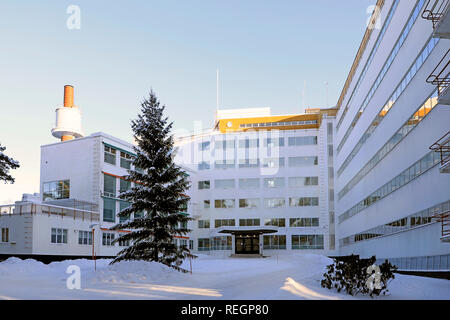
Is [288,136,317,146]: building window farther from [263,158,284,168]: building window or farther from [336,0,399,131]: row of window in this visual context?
[336,0,399,131]: row of window

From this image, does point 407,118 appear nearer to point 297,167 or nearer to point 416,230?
point 416,230

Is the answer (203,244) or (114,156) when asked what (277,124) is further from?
(114,156)

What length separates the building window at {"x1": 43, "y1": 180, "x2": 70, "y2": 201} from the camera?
46.5m

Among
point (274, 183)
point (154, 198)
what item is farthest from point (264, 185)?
point (154, 198)

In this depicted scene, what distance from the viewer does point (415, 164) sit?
26.3 m

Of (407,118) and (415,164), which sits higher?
(407,118)

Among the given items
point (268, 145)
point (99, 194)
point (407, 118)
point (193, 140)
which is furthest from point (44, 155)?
point (407, 118)

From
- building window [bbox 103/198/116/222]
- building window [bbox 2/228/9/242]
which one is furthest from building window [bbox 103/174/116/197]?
building window [bbox 2/228/9/242]

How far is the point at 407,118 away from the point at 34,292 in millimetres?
22589

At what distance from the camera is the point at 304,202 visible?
67.6m

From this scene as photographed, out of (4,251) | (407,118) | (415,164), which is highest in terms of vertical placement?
(407,118)

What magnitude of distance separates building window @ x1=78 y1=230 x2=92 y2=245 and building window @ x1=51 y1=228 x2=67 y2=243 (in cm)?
184

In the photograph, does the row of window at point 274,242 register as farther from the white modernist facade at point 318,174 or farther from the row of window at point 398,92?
the row of window at point 398,92

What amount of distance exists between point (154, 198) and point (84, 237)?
61.8 ft
